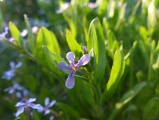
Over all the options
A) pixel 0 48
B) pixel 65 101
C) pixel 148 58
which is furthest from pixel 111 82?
pixel 0 48

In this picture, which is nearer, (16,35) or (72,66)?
(72,66)

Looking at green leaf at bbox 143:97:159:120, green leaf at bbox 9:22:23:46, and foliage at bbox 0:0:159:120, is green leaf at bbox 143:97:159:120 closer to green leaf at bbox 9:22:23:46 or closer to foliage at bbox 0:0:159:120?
foliage at bbox 0:0:159:120

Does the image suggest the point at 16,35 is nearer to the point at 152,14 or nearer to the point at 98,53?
the point at 98,53

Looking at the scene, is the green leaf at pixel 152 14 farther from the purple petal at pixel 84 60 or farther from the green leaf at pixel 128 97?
the purple petal at pixel 84 60

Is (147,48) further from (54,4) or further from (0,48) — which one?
(54,4)

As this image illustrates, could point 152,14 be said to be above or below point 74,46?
above

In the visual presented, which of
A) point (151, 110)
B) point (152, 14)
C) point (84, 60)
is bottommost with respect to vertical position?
Answer: point (151, 110)

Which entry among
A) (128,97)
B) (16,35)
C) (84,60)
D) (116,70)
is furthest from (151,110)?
(16,35)

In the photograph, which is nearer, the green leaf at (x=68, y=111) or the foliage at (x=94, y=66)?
the foliage at (x=94, y=66)

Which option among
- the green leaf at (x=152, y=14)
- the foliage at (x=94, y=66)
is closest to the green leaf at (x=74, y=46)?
the foliage at (x=94, y=66)
